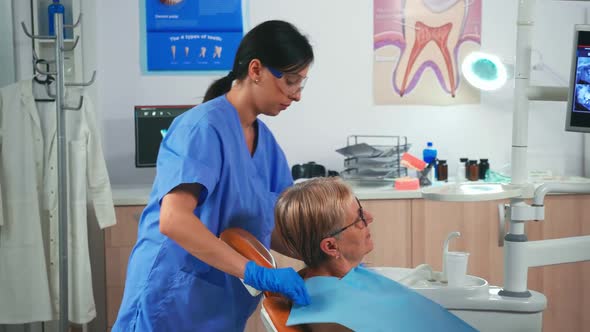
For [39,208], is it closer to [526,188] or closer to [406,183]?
[406,183]

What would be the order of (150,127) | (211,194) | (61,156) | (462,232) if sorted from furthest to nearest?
(150,127)
(462,232)
(61,156)
(211,194)

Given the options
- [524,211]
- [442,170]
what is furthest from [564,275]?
[524,211]

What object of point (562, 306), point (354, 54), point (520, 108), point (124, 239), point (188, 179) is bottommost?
point (562, 306)

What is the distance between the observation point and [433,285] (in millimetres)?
1961

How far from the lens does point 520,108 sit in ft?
6.07

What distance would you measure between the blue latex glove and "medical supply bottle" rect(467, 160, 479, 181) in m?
2.15

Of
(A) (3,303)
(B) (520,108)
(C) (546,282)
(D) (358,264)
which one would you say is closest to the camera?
(D) (358,264)

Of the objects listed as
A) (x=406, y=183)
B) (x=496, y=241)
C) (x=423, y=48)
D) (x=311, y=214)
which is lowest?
(x=496, y=241)

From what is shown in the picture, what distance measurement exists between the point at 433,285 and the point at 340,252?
1.49 ft

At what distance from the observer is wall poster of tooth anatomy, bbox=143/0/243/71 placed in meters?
3.52

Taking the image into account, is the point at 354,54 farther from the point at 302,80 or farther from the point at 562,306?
the point at 302,80

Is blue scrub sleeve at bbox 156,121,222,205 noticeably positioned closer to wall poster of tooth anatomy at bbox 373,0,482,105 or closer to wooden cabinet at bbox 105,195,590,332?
wooden cabinet at bbox 105,195,590,332

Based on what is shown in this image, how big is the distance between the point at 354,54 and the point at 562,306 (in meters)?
1.48

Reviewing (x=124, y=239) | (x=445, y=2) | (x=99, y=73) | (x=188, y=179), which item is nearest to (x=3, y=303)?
(x=124, y=239)
